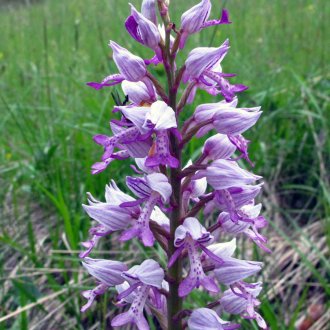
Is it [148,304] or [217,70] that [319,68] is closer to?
[217,70]

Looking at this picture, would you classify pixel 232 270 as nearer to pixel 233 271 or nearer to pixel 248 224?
pixel 233 271

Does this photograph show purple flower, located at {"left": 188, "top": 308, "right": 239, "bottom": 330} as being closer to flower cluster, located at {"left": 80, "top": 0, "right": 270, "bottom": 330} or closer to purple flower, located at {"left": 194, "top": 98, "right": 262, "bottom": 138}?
flower cluster, located at {"left": 80, "top": 0, "right": 270, "bottom": 330}

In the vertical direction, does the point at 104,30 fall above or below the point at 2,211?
above

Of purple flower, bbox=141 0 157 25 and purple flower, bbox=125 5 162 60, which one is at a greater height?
purple flower, bbox=141 0 157 25

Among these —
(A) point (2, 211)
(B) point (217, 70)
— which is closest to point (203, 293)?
(B) point (217, 70)

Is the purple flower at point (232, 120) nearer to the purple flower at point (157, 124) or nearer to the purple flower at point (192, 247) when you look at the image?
the purple flower at point (157, 124)

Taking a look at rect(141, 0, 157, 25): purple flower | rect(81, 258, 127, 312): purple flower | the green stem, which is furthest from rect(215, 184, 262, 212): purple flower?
rect(141, 0, 157, 25): purple flower

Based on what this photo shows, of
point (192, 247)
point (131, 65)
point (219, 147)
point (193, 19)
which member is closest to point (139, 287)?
point (192, 247)
